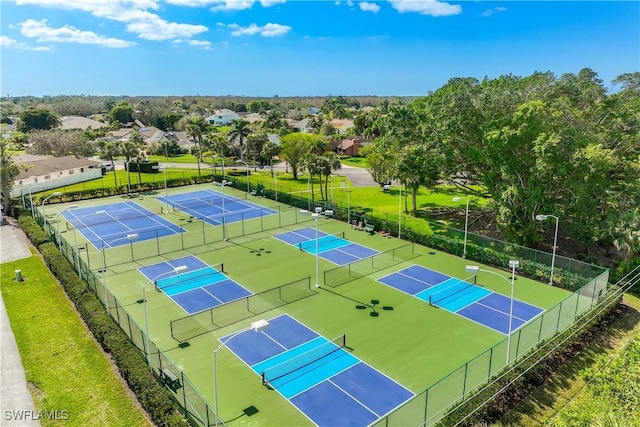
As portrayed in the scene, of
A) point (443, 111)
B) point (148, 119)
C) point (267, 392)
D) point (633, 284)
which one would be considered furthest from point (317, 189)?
point (148, 119)

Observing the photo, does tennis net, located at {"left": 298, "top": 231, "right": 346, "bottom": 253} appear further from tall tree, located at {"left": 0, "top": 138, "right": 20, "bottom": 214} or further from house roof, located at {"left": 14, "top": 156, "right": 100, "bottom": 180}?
house roof, located at {"left": 14, "top": 156, "right": 100, "bottom": 180}

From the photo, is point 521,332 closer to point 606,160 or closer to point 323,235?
point 606,160

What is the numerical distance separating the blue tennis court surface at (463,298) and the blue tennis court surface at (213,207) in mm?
17846

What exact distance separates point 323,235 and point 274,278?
10.1m

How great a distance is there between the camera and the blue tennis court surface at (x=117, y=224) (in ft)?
117

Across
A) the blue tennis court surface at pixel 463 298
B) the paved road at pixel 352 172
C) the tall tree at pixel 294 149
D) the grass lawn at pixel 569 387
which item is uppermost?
the tall tree at pixel 294 149

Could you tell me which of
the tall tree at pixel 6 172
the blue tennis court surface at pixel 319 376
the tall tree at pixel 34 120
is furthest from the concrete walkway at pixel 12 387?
the tall tree at pixel 34 120

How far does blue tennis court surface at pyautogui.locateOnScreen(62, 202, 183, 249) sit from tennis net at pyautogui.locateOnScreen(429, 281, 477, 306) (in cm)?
2175

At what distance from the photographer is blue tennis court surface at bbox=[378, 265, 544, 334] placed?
22.9 m

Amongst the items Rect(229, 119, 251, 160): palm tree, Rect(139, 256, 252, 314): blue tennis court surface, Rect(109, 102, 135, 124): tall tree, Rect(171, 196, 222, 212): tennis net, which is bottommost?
Rect(139, 256, 252, 314): blue tennis court surface

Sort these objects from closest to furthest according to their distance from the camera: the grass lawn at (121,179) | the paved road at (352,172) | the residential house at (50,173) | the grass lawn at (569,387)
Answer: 1. the grass lawn at (569,387)
2. the residential house at (50,173)
3. the grass lawn at (121,179)
4. the paved road at (352,172)

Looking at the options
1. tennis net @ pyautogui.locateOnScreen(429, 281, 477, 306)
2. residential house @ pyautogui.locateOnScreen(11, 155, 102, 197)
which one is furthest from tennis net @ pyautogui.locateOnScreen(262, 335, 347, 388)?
residential house @ pyautogui.locateOnScreen(11, 155, 102, 197)

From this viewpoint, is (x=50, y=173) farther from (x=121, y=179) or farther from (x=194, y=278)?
(x=194, y=278)

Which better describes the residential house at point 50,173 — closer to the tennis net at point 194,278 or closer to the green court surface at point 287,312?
the green court surface at point 287,312
